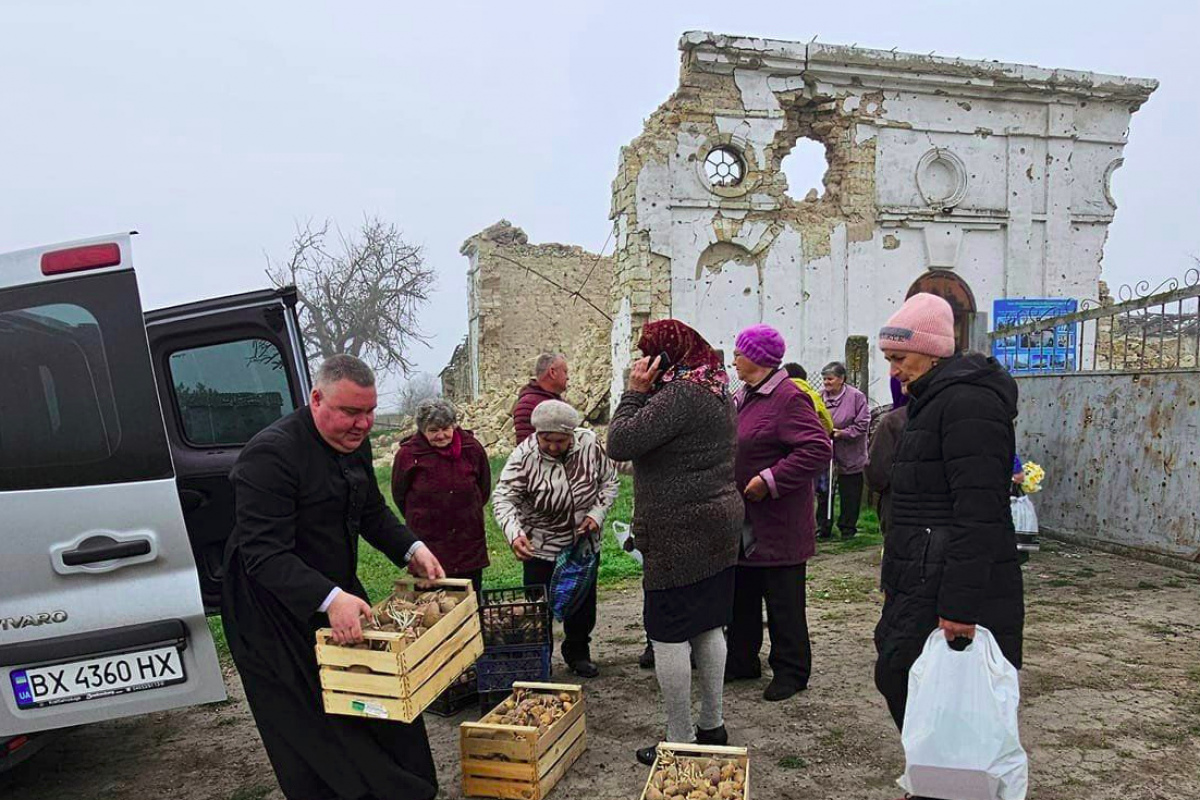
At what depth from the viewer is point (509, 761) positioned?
11.3 ft

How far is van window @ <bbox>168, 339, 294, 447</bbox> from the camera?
4.39 meters

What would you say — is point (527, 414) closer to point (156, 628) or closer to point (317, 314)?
point (156, 628)

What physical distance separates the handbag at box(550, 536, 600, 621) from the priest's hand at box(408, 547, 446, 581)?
120cm

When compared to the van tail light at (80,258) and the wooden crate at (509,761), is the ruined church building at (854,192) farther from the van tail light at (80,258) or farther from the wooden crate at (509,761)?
the van tail light at (80,258)

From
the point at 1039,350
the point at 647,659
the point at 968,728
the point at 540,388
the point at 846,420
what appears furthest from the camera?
the point at 1039,350

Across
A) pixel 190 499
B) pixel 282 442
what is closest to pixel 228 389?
pixel 190 499

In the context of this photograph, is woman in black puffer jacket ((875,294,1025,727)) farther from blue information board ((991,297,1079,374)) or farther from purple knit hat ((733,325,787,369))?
blue information board ((991,297,1079,374))

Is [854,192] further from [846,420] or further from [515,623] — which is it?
[515,623]

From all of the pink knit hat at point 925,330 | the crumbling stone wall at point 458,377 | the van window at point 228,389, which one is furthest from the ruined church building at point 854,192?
the crumbling stone wall at point 458,377

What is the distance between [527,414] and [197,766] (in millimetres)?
2555

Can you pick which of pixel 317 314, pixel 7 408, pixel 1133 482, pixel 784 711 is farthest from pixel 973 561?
pixel 317 314

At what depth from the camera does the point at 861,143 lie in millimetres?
13555

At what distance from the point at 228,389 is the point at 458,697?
6.89 feet

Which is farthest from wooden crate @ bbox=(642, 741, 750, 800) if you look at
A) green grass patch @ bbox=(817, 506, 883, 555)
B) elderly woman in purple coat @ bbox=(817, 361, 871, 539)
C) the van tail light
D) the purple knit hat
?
elderly woman in purple coat @ bbox=(817, 361, 871, 539)
